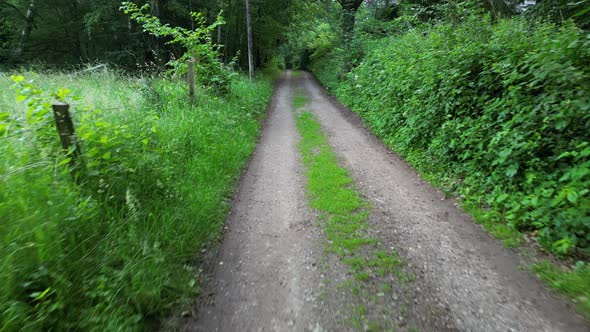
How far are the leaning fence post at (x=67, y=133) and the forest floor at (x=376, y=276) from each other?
1.88 meters

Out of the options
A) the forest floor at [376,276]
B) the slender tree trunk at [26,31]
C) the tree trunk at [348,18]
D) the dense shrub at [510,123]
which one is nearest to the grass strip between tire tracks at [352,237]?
the forest floor at [376,276]

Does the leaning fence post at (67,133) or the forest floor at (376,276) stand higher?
the leaning fence post at (67,133)

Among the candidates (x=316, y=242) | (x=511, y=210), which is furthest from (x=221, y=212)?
(x=511, y=210)

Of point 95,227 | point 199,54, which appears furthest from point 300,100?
point 95,227

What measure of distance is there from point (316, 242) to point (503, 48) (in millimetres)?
5261

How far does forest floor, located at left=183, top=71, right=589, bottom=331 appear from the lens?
2.70m

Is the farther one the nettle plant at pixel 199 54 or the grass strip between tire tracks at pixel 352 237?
the nettle plant at pixel 199 54

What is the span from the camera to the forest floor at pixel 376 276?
2.70 m

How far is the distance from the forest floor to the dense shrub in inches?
25.2

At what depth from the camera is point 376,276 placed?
325 cm

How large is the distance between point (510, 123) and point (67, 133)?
602 centimetres

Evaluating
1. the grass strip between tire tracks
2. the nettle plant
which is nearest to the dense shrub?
the grass strip between tire tracks

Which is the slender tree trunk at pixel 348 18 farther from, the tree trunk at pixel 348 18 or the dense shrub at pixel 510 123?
the dense shrub at pixel 510 123

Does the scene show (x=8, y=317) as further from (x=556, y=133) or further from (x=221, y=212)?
(x=556, y=133)
